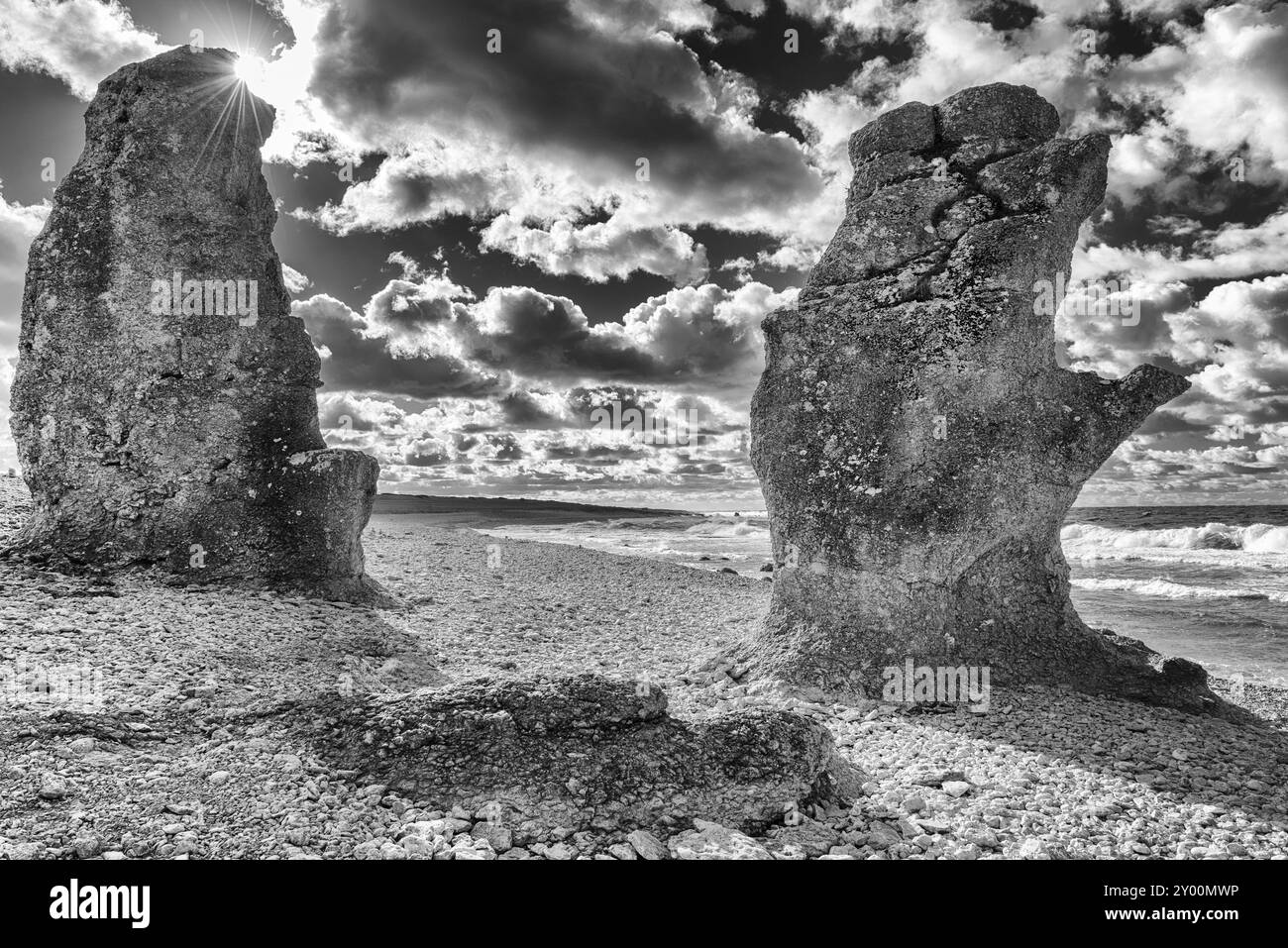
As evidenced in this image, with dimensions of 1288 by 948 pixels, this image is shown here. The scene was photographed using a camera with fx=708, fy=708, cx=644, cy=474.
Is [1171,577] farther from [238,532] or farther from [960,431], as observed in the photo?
[238,532]

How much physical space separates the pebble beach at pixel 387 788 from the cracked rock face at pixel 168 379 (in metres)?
0.73

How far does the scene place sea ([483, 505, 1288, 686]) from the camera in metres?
12.1

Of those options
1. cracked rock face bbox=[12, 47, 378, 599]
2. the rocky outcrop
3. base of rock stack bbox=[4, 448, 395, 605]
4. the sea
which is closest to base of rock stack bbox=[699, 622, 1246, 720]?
the rocky outcrop

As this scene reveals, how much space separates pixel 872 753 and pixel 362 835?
3.63 m

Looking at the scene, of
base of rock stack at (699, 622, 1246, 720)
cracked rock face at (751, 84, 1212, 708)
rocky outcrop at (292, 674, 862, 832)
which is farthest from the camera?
cracked rock face at (751, 84, 1212, 708)

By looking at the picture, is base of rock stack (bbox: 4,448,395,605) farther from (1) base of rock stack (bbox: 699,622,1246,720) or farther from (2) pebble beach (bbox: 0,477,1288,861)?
(1) base of rock stack (bbox: 699,622,1246,720)

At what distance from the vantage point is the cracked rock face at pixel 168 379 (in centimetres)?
870

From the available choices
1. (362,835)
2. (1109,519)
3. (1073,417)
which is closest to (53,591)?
(362,835)

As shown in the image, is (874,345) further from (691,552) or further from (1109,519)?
(1109,519)

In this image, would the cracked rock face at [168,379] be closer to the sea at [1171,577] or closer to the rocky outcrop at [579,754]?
the rocky outcrop at [579,754]

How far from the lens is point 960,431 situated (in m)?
6.71

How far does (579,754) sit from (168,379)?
773 centimetres

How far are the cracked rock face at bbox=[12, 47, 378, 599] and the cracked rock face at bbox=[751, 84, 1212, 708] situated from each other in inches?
242

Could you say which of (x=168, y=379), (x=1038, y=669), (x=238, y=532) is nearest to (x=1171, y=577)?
(x=1038, y=669)
